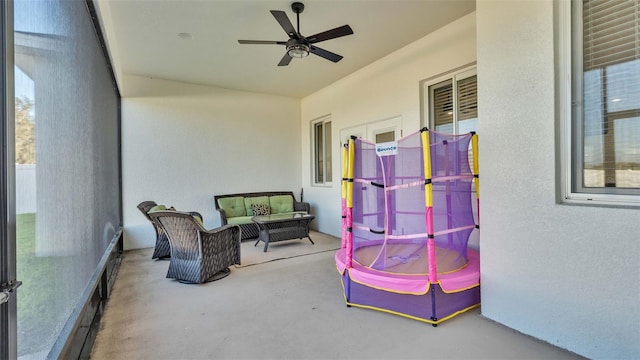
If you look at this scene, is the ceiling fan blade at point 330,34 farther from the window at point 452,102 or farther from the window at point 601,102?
the window at point 601,102

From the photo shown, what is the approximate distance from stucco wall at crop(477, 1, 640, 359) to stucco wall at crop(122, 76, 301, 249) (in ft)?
16.5

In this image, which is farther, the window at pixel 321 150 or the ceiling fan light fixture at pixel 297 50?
the window at pixel 321 150

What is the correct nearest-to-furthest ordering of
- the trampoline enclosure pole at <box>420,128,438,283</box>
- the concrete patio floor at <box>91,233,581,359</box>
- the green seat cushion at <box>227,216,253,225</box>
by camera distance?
the concrete patio floor at <box>91,233,581,359</box> → the trampoline enclosure pole at <box>420,128,438,283</box> → the green seat cushion at <box>227,216,253,225</box>

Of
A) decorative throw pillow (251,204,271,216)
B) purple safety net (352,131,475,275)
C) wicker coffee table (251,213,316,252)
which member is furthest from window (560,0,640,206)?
decorative throw pillow (251,204,271,216)

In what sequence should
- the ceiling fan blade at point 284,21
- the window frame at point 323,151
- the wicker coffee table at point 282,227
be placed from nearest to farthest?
the ceiling fan blade at point 284,21 < the wicker coffee table at point 282,227 < the window frame at point 323,151

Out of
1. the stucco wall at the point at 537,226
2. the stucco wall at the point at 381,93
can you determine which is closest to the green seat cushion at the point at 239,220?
the stucco wall at the point at 381,93

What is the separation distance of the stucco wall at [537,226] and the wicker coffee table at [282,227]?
3262mm

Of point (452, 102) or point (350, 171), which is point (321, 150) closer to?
point (452, 102)

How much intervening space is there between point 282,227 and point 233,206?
1390mm

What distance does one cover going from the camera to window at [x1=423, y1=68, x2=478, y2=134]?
3.69m

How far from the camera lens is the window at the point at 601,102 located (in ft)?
6.14

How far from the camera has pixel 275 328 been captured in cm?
246

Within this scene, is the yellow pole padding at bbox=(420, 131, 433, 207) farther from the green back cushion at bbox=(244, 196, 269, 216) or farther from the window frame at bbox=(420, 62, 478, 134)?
the green back cushion at bbox=(244, 196, 269, 216)

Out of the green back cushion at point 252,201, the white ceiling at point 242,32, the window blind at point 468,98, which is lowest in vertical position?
the green back cushion at point 252,201
